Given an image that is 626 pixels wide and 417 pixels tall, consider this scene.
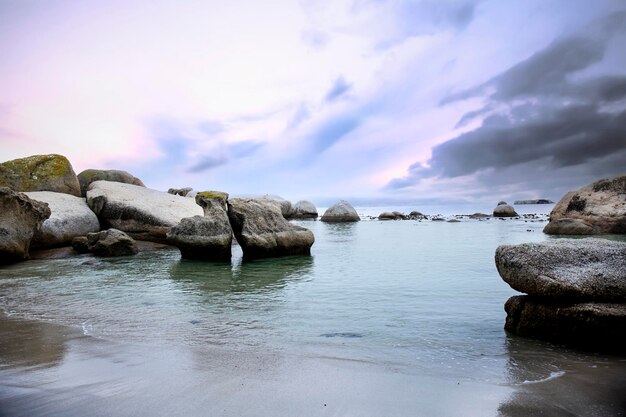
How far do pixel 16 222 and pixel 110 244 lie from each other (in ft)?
10.4

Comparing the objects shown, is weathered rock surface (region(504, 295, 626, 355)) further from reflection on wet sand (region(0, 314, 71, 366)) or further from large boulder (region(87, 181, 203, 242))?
large boulder (region(87, 181, 203, 242))

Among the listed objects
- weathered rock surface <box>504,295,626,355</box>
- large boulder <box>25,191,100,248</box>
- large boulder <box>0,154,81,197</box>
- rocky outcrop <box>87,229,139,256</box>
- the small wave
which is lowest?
the small wave

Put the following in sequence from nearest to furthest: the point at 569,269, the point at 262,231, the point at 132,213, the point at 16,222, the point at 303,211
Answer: the point at 569,269 → the point at 16,222 → the point at 262,231 → the point at 132,213 → the point at 303,211

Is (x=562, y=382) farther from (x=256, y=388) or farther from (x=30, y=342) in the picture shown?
(x=30, y=342)

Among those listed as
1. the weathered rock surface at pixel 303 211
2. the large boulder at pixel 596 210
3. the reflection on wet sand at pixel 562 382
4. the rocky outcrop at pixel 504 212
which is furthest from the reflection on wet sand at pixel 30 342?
the rocky outcrop at pixel 504 212

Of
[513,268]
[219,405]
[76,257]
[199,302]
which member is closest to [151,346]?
[219,405]

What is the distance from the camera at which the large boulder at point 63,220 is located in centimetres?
1726

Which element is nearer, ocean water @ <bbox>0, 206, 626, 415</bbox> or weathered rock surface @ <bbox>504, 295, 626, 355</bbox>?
ocean water @ <bbox>0, 206, 626, 415</bbox>

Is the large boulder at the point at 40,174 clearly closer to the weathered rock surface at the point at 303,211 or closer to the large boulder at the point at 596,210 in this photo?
the large boulder at the point at 596,210

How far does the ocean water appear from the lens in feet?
16.1

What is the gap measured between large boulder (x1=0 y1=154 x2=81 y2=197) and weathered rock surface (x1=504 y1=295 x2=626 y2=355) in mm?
21044

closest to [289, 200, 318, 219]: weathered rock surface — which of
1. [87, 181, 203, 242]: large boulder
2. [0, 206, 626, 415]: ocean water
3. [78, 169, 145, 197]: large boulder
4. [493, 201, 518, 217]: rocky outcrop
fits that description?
[493, 201, 518, 217]: rocky outcrop

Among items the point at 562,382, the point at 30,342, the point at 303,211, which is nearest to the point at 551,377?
the point at 562,382

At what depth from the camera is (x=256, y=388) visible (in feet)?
14.0
